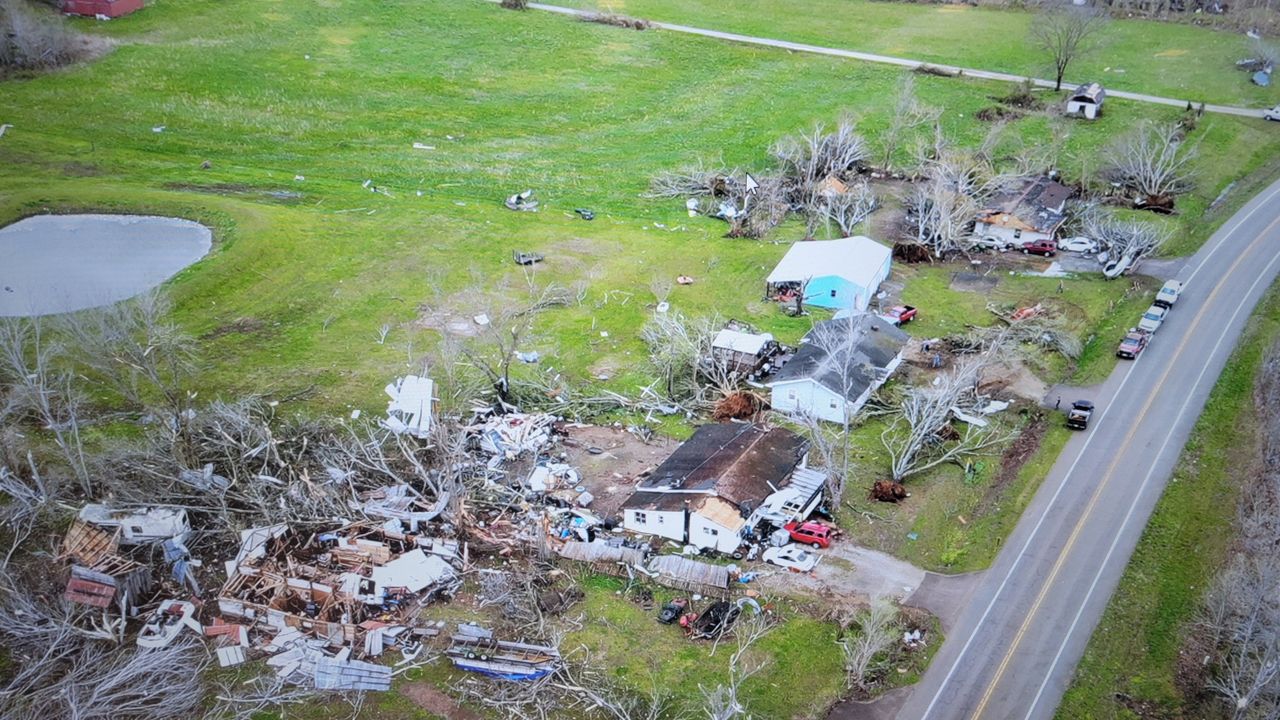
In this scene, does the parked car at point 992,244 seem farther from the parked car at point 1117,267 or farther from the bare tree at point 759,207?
the bare tree at point 759,207

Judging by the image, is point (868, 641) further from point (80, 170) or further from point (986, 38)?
point (986, 38)

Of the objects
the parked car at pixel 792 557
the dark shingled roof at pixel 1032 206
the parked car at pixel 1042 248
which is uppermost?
the dark shingled roof at pixel 1032 206

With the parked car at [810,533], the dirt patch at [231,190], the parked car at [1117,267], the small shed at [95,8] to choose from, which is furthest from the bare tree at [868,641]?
the small shed at [95,8]

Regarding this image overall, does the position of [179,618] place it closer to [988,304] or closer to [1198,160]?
[988,304]

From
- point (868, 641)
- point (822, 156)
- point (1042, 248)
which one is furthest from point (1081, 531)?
point (822, 156)

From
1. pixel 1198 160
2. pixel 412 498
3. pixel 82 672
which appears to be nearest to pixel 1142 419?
pixel 412 498

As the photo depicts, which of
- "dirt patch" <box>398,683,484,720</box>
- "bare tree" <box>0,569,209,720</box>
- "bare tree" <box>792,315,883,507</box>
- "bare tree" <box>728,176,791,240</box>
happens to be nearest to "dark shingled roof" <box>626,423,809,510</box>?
"bare tree" <box>792,315,883,507</box>
